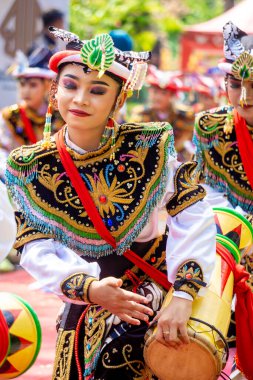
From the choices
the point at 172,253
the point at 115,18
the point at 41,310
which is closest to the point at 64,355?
the point at 172,253

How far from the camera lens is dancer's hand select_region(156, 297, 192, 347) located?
11.6 ft

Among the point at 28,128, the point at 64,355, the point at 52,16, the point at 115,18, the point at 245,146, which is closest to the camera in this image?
the point at 64,355

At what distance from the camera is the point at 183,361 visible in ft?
11.7

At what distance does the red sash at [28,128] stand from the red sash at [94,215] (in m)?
4.85

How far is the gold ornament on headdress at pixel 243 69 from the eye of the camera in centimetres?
497

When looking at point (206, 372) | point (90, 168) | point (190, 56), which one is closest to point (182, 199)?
point (90, 168)

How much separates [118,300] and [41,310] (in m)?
Answer: 3.96

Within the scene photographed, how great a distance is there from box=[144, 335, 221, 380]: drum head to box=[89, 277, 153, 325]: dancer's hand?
137mm

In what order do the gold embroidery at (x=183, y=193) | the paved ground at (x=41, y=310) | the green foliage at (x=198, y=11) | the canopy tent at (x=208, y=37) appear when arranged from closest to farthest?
the gold embroidery at (x=183, y=193)
the paved ground at (x=41, y=310)
the canopy tent at (x=208, y=37)
the green foliage at (x=198, y=11)

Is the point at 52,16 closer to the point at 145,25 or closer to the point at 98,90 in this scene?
the point at 98,90

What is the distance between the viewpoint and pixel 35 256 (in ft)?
12.1

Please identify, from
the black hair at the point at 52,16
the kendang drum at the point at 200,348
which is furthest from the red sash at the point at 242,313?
the black hair at the point at 52,16

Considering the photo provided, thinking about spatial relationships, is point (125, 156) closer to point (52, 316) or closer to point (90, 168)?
point (90, 168)

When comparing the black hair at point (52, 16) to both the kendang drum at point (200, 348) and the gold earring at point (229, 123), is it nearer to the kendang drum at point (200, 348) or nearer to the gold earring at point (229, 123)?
the gold earring at point (229, 123)
